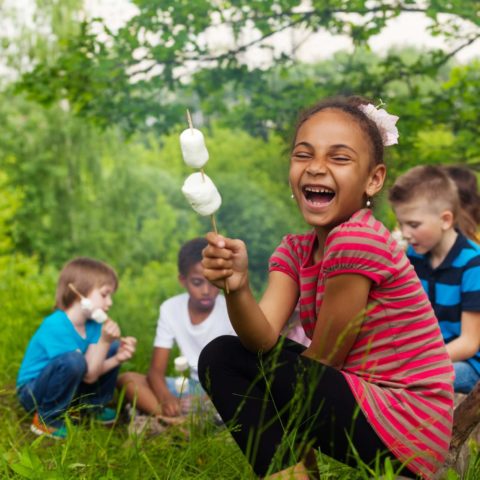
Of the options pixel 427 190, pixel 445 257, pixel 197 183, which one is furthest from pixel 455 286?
pixel 197 183

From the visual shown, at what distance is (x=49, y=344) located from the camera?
3.48 m

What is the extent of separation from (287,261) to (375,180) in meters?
0.35

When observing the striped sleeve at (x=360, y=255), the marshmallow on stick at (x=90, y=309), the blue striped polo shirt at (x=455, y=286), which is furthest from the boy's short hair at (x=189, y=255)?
the striped sleeve at (x=360, y=255)

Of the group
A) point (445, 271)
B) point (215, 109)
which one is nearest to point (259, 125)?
point (215, 109)

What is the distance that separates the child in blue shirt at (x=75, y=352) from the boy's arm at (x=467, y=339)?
54.9 inches

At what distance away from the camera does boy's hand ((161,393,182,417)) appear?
3.56m

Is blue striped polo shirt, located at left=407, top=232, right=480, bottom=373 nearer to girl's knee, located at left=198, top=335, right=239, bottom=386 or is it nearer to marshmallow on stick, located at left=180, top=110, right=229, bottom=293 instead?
girl's knee, located at left=198, top=335, right=239, bottom=386

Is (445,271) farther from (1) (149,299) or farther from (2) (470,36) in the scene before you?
(1) (149,299)

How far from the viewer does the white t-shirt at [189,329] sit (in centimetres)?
377

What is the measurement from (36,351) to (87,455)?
3.51ft

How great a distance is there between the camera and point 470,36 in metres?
4.38

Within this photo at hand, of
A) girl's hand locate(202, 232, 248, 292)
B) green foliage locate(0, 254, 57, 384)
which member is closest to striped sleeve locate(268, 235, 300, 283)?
girl's hand locate(202, 232, 248, 292)

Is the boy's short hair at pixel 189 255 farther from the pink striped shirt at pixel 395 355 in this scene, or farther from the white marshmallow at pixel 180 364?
the pink striped shirt at pixel 395 355

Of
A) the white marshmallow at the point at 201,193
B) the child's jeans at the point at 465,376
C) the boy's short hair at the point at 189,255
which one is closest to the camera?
the white marshmallow at the point at 201,193
